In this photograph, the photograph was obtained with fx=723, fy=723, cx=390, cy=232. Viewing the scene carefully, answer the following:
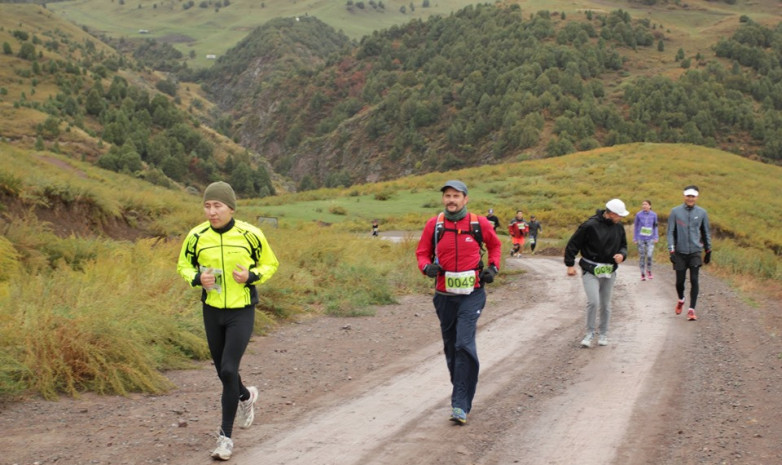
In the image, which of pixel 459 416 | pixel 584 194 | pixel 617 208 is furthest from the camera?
pixel 584 194

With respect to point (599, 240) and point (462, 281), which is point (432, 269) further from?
point (599, 240)

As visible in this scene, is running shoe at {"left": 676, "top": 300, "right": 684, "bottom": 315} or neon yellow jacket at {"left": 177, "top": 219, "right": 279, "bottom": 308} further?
running shoe at {"left": 676, "top": 300, "right": 684, "bottom": 315}

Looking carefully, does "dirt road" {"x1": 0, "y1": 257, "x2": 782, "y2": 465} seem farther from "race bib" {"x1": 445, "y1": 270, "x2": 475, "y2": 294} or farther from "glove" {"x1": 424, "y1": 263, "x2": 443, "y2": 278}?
"glove" {"x1": 424, "y1": 263, "x2": 443, "y2": 278}

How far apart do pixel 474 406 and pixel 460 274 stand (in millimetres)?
1390

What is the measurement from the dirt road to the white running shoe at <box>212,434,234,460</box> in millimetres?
111

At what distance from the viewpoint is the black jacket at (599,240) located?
10156 millimetres

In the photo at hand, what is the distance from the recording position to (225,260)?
570 centimetres

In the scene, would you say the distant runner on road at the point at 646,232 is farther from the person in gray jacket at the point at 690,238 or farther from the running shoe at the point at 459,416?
the running shoe at the point at 459,416

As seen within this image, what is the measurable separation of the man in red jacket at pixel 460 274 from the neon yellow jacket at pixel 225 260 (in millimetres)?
1635

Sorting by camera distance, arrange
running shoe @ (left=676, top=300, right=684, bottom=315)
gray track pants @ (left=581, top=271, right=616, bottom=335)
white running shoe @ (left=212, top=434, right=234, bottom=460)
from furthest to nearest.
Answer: running shoe @ (left=676, top=300, right=684, bottom=315) < gray track pants @ (left=581, top=271, right=616, bottom=335) < white running shoe @ (left=212, top=434, right=234, bottom=460)

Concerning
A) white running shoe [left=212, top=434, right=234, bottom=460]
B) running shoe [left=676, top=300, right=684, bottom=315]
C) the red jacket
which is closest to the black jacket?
running shoe [left=676, top=300, right=684, bottom=315]

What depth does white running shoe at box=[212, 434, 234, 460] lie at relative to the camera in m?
5.42

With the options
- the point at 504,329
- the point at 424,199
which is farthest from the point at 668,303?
the point at 424,199

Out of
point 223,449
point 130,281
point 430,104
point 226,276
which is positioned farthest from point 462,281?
point 430,104
